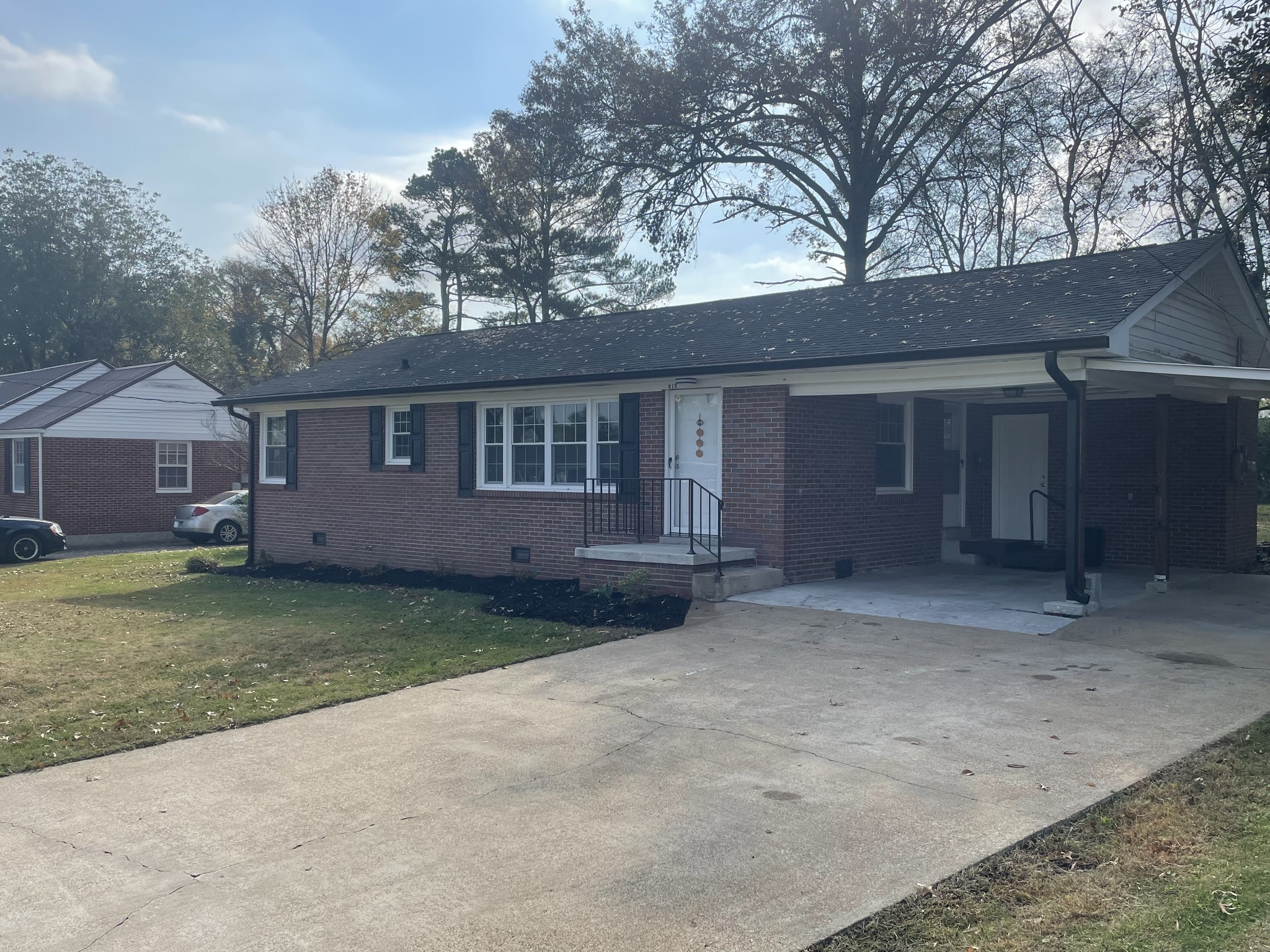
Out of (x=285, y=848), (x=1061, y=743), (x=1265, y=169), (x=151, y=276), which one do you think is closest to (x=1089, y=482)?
(x=1265, y=169)

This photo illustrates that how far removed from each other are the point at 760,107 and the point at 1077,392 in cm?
1788

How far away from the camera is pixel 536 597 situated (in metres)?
12.9

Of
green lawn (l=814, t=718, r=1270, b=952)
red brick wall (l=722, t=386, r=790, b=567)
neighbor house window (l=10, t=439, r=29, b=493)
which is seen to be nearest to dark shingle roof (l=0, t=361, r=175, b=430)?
neighbor house window (l=10, t=439, r=29, b=493)

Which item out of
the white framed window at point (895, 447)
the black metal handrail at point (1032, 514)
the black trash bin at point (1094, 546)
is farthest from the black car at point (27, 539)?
the black trash bin at point (1094, 546)

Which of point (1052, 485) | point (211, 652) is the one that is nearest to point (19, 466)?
point (211, 652)

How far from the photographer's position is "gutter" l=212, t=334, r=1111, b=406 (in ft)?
32.8

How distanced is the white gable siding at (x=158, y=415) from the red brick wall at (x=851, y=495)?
19.9 meters

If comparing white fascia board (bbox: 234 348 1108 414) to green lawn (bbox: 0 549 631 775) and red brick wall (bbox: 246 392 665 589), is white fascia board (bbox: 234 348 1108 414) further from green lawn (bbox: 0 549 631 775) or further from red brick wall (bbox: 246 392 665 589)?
green lawn (bbox: 0 549 631 775)

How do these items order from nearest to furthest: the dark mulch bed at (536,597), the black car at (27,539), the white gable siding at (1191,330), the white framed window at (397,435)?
the dark mulch bed at (536,597) < the white gable siding at (1191,330) < the white framed window at (397,435) < the black car at (27,539)

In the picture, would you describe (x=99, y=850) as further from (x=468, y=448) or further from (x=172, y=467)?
(x=172, y=467)

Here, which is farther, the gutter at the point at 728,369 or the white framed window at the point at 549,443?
the white framed window at the point at 549,443

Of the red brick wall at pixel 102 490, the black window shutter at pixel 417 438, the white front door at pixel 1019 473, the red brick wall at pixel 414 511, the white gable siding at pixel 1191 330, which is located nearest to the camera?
the white gable siding at pixel 1191 330

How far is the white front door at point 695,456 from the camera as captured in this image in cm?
1330

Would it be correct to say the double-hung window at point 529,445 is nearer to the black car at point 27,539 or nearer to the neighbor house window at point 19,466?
the black car at point 27,539
